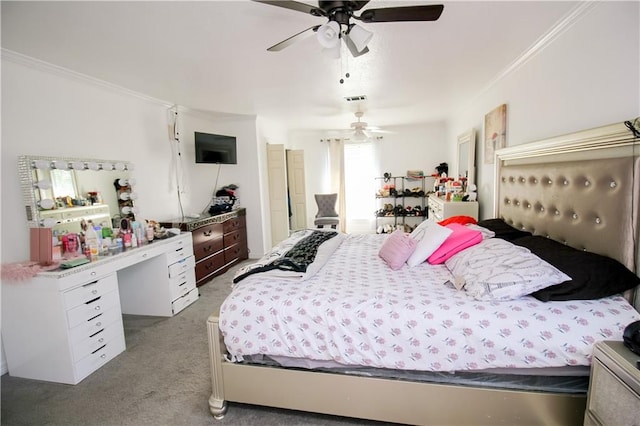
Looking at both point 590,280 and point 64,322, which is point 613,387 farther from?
point 64,322

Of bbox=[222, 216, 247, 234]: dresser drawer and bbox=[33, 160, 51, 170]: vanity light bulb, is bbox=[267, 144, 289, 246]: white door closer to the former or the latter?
bbox=[222, 216, 247, 234]: dresser drawer

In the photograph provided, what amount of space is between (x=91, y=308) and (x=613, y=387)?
3033mm

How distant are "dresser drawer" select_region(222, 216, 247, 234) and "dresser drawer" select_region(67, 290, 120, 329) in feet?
6.48

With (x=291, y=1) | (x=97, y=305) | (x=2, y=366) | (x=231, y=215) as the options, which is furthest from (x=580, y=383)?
(x=231, y=215)

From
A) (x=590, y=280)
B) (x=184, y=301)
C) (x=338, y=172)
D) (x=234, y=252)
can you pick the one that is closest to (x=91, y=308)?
(x=184, y=301)

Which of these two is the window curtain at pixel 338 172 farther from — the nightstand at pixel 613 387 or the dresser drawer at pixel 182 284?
the nightstand at pixel 613 387

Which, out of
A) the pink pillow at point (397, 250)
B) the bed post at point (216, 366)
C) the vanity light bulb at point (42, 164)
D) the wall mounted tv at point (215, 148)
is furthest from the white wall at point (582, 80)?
the vanity light bulb at point (42, 164)

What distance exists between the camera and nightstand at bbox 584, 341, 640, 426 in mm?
1039

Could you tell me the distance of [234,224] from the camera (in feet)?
14.9

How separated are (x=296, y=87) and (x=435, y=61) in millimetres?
1418

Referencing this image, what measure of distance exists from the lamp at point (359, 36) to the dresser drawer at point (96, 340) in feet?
8.94

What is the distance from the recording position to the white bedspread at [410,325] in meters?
1.34

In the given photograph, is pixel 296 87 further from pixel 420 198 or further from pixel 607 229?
pixel 420 198

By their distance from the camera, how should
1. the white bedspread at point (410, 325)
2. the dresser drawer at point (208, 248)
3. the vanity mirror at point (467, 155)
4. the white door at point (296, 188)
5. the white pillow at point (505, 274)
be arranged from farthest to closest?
the white door at point (296, 188), the vanity mirror at point (467, 155), the dresser drawer at point (208, 248), the white pillow at point (505, 274), the white bedspread at point (410, 325)
